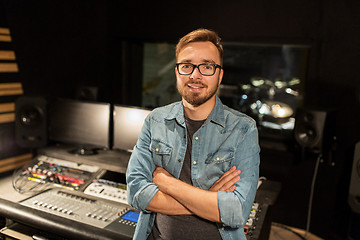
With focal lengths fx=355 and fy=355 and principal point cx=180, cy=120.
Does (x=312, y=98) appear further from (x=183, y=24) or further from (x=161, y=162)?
(x=161, y=162)

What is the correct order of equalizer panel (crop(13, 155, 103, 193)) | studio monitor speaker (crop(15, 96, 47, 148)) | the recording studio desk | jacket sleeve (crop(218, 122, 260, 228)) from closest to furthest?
jacket sleeve (crop(218, 122, 260, 228)) → the recording studio desk → equalizer panel (crop(13, 155, 103, 193)) → studio monitor speaker (crop(15, 96, 47, 148))

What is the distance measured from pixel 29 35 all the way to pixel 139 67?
59.3 inches

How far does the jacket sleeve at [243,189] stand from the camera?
1.40m

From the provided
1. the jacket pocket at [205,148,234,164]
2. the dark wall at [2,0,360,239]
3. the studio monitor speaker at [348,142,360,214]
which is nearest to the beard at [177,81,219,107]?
the jacket pocket at [205,148,234,164]

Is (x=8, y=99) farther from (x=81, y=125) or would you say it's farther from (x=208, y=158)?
(x=208, y=158)

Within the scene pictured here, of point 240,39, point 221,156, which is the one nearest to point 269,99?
point 240,39

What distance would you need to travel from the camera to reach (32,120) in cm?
286

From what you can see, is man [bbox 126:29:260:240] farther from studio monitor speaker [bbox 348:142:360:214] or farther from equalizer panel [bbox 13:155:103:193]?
studio monitor speaker [bbox 348:142:360:214]

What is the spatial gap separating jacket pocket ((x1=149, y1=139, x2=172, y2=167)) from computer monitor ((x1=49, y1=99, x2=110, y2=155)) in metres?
1.13

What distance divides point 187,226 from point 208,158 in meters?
0.30

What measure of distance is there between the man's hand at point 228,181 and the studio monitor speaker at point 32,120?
183cm

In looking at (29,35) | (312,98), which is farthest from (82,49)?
(312,98)

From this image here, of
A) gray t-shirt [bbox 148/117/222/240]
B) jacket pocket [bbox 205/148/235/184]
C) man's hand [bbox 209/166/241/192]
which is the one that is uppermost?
jacket pocket [bbox 205/148/235/184]

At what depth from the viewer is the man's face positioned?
4.83ft
